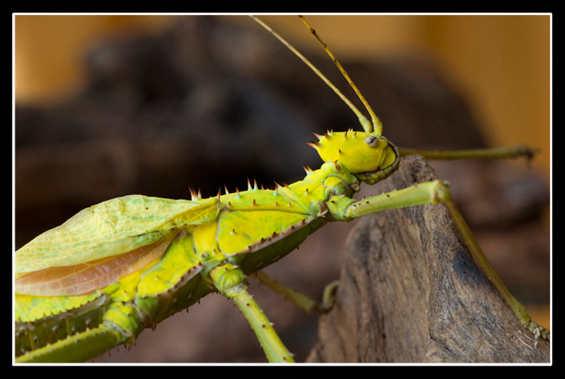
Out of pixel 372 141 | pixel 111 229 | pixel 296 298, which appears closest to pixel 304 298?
pixel 296 298

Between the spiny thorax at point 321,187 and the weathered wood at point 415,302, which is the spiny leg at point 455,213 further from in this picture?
the spiny thorax at point 321,187

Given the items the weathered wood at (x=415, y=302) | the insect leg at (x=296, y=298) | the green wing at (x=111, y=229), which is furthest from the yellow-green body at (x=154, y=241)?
the insect leg at (x=296, y=298)

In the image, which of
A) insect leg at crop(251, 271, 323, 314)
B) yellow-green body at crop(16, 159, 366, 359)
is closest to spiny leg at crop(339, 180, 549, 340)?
yellow-green body at crop(16, 159, 366, 359)

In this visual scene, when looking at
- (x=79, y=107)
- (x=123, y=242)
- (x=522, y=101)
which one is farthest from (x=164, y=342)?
(x=522, y=101)

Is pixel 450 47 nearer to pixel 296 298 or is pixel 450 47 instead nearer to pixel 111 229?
pixel 296 298

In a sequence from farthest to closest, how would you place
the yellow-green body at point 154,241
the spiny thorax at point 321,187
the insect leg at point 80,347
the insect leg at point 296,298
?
the insect leg at point 296,298 → the spiny thorax at point 321,187 → the yellow-green body at point 154,241 → the insect leg at point 80,347

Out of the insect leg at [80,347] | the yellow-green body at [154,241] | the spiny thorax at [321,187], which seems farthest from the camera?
the spiny thorax at [321,187]

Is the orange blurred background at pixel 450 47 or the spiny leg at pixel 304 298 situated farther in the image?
the spiny leg at pixel 304 298
